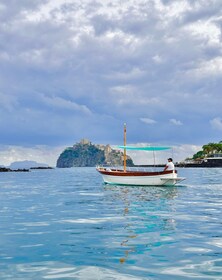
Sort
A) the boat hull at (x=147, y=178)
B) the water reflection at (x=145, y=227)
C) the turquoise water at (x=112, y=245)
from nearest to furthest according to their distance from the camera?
the turquoise water at (x=112, y=245) < the water reflection at (x=145, y=227) < the boat hull at (x=147, y=178)

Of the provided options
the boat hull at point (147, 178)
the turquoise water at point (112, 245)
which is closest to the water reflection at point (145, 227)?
the turquoise water at point (112, 245)

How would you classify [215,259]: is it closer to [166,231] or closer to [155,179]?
[166,231]

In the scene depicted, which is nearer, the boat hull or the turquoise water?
the turquoise water

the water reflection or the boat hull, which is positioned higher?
the boat hull

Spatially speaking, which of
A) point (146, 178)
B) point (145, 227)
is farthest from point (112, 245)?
point (146, 178)

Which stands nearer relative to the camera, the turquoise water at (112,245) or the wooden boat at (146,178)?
the turquoise water at (112,245)

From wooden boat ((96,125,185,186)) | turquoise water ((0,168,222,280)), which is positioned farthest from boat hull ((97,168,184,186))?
turquoise water ((0,168,222,280))

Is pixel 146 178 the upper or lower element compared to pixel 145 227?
upper

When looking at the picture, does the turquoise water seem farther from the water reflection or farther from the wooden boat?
the wooden boat

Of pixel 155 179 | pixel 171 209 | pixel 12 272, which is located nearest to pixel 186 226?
pixel 171 209

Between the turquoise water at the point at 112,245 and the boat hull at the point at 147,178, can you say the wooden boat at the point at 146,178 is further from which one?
the turquoise water at the point at 112,245

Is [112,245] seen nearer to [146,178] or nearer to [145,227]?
[145,227]

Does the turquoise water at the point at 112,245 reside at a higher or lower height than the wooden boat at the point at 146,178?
lower

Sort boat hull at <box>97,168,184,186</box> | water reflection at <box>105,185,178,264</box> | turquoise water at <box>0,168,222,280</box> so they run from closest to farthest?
turquoise water at <box>0,168,222,280</box>, water reflection at <box>105,185,178,264</box>, boat hull at <box>97,168,184,186</box>
